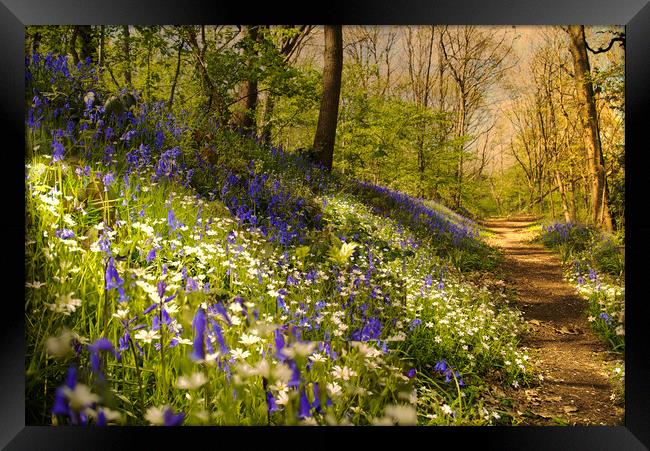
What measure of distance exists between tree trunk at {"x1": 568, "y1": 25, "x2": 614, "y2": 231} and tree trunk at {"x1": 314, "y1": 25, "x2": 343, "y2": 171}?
139 centimetres

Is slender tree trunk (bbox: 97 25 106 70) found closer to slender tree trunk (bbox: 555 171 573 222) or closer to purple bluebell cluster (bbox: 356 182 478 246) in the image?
purple bluebell cluster (bbox: 356 182 478 246)

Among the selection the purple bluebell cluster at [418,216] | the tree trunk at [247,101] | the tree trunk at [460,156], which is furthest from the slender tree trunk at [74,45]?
the tree trunk at [460,156]

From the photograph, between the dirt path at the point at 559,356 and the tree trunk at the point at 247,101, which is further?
the tree trunk at the point at 247,101

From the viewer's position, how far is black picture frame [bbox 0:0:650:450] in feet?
8.32

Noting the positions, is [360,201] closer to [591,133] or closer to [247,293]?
[247,293]

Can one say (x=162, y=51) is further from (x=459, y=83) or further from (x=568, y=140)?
(x=568, y=140)

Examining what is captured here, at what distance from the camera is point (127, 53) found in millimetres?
2885

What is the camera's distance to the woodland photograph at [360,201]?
247 centimetres

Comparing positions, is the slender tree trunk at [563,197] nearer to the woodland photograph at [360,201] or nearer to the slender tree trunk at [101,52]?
the woodland photograph at [360,201]

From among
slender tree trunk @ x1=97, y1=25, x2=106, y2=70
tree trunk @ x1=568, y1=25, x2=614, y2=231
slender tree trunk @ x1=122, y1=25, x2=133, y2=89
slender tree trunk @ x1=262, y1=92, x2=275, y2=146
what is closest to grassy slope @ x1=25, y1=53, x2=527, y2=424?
slender tree trunk @ x1=262, y1=92, x2=275, y2=146

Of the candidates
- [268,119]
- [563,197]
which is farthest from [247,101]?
[563,197]
